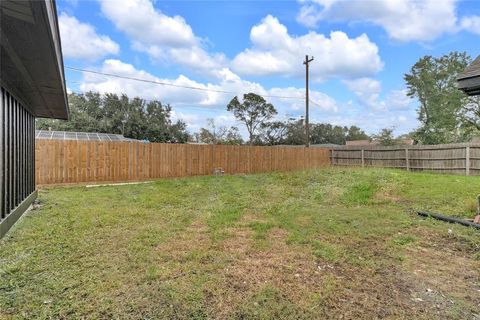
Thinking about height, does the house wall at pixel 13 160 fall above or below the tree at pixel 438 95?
below

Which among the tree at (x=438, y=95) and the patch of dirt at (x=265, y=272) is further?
the tree at (x=438, y=95)

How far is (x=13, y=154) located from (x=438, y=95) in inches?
1016

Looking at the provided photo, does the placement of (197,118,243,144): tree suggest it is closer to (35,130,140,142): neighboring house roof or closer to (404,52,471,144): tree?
(35,130,140,142): neighboring house roof

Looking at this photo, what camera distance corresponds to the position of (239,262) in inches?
122

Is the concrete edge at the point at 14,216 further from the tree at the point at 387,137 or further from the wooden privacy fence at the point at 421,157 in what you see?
the tree at the point at 387,137

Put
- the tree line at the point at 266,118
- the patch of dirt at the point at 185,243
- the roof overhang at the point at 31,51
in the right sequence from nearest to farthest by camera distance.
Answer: the roof overhang at the point at 31,51 < the patch of dirt at the point at 185,243 < the tree line at the point at 266,118

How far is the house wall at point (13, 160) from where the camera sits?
3.87m

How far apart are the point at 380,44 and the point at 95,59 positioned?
496 inches

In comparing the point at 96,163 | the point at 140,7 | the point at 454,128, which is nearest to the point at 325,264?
the point at 140,7

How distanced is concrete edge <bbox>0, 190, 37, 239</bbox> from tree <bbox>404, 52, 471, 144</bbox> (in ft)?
75.2

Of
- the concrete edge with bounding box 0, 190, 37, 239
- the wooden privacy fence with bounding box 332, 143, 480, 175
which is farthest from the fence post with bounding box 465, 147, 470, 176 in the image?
the concrete edge with bounding box 0, 190, 37, 239

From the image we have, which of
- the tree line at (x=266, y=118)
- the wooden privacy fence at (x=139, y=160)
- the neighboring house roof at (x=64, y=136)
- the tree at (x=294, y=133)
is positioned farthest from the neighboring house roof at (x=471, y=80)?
the tree at (x=294, y=133)

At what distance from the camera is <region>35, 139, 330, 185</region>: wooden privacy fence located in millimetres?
9203

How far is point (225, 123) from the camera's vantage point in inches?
1328
